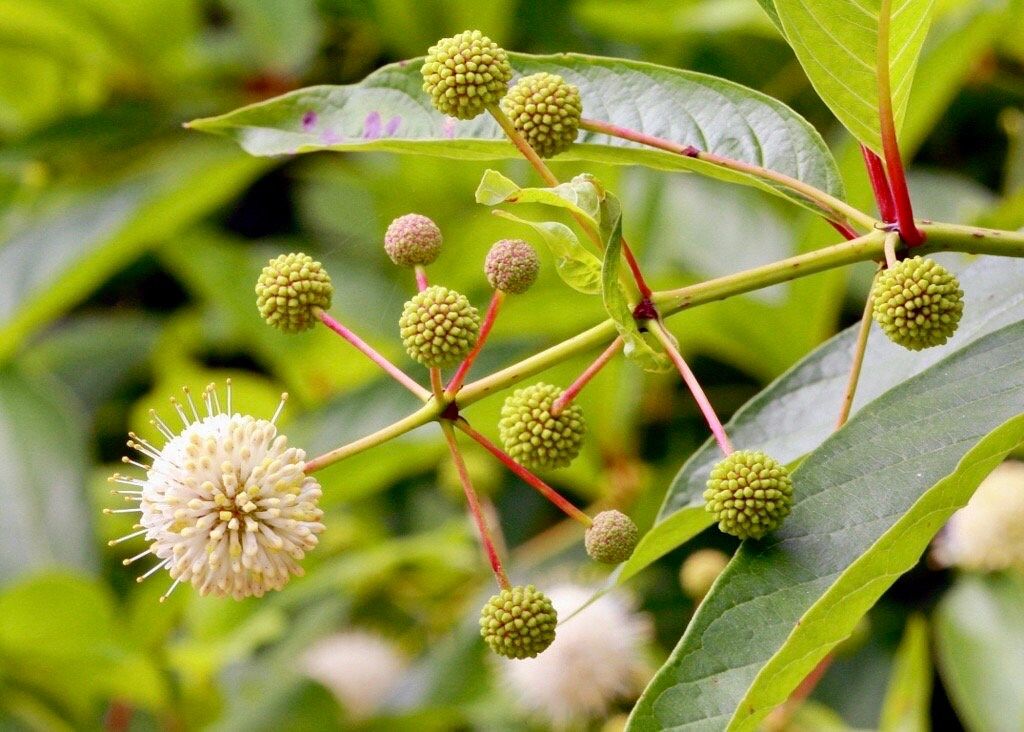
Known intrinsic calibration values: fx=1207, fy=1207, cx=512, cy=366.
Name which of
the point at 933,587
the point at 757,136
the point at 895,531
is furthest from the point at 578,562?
the point at 895,531

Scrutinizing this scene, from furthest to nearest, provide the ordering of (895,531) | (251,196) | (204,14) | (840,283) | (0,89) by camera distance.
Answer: (204,14) → (251,196) → (0,89) → (840,283) → (895,531)

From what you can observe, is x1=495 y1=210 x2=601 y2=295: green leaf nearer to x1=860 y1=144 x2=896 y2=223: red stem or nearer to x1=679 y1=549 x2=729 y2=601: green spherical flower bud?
x1=860 y1=144 x2=896 y2=223: red stem

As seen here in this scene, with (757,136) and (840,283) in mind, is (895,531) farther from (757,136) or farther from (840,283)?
(840,283)

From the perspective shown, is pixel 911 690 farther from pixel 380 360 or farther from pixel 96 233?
pixel 96 233

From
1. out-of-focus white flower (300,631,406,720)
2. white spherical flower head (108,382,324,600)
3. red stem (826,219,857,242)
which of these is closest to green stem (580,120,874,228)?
red stem (826,219,857,242)

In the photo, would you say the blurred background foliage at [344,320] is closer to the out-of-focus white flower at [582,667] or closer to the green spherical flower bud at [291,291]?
the out-of-focus white flower at [582,667]
